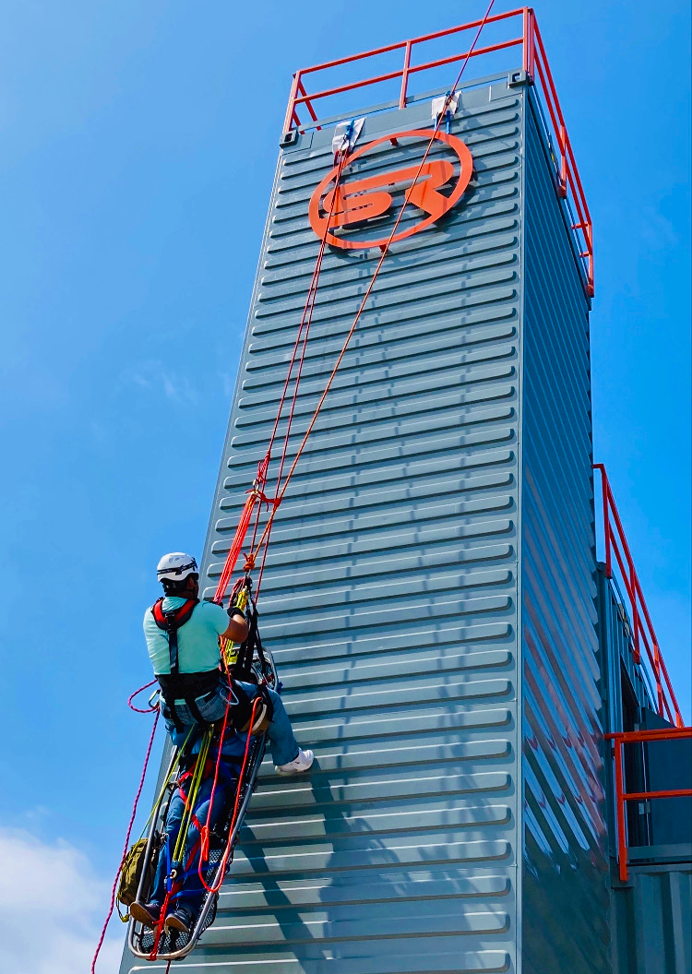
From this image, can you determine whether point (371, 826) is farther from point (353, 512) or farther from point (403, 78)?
point (403, 78)

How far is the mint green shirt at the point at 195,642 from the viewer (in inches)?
279

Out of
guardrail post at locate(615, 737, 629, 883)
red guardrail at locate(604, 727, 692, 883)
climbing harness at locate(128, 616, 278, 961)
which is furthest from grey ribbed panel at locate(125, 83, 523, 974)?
guardrail post at locate(615, 737, 629, 883)

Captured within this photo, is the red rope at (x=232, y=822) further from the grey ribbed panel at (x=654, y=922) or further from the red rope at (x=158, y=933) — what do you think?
the grey ribbed panel at (x=654, y=922)

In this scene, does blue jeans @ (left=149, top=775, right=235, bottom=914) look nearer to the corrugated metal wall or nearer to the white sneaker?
the white sneaker

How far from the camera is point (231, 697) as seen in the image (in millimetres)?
7336

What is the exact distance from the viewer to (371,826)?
24.0 feet

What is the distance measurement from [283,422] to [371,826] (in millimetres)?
3777

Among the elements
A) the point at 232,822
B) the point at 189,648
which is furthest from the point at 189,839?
the point at 189,648

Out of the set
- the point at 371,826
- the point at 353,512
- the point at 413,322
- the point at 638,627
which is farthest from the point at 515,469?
the point at 638,627

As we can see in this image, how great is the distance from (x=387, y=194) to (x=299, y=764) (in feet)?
18.7

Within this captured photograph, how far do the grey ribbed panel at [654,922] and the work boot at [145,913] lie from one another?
13.5ft

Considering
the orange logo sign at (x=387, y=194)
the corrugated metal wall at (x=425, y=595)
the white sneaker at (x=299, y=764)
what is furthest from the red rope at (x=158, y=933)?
the orange logo sign at (x=387, y=194)

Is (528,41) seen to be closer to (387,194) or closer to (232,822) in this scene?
(387,194)

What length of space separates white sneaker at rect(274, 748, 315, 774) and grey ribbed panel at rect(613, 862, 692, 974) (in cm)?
316
